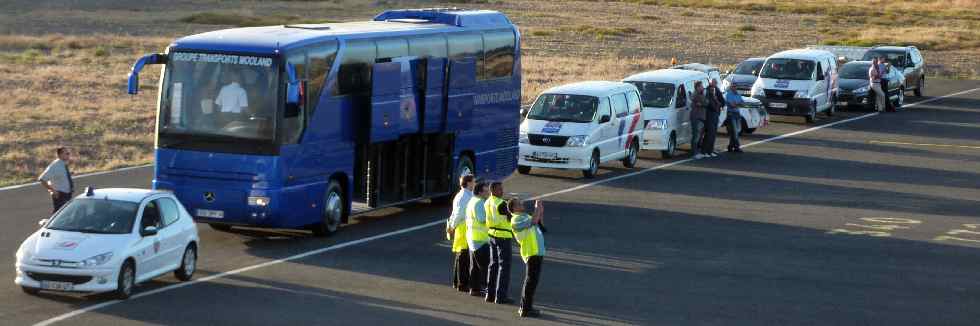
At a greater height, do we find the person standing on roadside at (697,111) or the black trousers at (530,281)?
the black trousers at (530,281)

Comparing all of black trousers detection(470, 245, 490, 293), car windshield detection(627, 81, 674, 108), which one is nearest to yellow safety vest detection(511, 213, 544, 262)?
black trousers detection(470, 245, 490, 293)

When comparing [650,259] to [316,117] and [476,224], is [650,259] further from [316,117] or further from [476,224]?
[316,117]

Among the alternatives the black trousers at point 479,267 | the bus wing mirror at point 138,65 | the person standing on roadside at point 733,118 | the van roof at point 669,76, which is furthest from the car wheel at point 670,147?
the black trousers at point 479,267

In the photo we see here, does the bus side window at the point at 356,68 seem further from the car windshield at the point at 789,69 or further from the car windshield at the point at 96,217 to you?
the car windshield at the point at 789,69

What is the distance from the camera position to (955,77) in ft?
200

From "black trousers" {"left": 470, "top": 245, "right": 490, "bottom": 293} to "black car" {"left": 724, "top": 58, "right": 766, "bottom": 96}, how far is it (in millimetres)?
26028

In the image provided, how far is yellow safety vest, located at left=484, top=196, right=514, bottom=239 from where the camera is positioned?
17.2 metres

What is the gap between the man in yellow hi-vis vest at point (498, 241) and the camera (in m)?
17.2

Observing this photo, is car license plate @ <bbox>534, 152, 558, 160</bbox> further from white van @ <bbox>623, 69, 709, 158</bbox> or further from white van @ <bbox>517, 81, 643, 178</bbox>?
white van @ <bbox>623, 69, 709, 158</bbox>

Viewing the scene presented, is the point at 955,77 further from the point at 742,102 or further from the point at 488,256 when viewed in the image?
the point at 488,256

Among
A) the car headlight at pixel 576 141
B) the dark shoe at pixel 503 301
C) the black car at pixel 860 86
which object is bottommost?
the black car at pixel 860 86

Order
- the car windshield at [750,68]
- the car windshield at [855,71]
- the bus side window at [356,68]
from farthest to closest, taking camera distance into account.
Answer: the car windshield at [855,71]
the car windshield at [750,68]
the bus side window at [356,68]

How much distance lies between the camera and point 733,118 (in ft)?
115

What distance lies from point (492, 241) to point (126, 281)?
415cm
